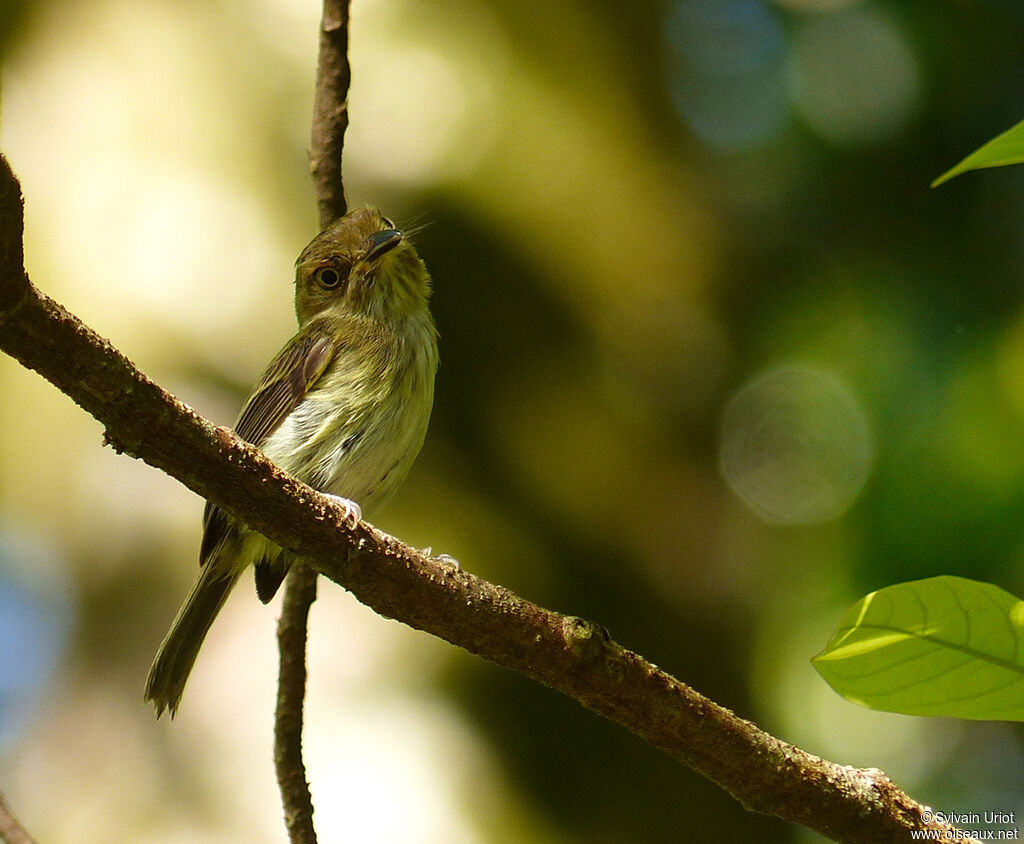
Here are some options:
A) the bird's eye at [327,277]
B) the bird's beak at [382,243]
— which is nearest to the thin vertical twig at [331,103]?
the bird's beak at [382,243]

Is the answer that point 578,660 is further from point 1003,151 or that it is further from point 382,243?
point 382,243

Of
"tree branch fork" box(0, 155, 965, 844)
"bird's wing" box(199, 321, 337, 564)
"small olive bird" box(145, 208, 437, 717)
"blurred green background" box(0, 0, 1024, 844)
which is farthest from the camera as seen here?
"blurred green background" box(0, 0, 1024, 844)

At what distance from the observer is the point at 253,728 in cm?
395

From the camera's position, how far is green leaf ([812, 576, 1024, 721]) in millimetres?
1220

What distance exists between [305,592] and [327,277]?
4.20ft

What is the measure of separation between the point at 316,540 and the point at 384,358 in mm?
1366

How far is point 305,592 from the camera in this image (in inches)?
104

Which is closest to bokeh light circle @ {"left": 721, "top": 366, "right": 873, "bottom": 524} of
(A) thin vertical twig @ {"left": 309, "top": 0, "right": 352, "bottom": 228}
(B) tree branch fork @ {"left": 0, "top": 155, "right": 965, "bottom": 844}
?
(A) thin vertical twig @ {"left": 309, "top": 0, "right": 352, "bottom": 228}

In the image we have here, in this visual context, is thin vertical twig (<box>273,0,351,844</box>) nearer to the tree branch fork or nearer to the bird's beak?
the bird's beak

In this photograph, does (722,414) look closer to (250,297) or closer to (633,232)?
(633,232)

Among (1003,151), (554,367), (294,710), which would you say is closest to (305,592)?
(294,710)

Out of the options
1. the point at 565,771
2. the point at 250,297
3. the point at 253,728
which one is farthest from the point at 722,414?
the point at 253,728

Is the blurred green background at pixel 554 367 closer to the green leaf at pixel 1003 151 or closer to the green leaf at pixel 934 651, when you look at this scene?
the green leaf at pixel 934 651

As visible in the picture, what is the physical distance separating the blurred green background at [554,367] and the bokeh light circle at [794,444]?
2 cm
